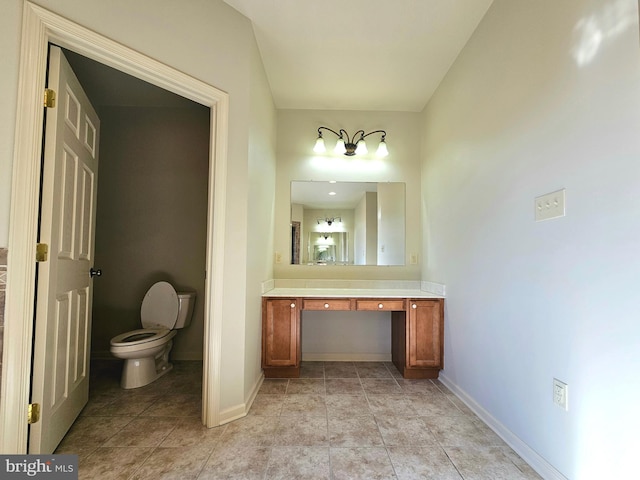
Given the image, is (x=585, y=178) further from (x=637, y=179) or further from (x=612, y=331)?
(x=612, y=331)

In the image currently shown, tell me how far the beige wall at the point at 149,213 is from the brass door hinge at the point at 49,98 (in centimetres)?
169

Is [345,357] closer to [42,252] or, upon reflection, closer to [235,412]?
[235,412]

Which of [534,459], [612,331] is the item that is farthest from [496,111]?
[534,459]

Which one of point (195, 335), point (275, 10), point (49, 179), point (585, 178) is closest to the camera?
point (585, 178)

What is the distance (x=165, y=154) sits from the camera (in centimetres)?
309

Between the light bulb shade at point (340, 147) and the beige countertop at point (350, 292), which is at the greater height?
the light bulb shade at point (340, 147)

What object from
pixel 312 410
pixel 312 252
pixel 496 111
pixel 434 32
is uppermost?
pixel 434 32

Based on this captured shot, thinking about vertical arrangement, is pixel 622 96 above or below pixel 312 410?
above

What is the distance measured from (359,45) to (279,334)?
241 cm

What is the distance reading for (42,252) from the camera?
4.42 feet

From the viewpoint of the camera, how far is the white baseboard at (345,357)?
3092mm

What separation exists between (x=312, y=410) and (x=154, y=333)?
154 cm

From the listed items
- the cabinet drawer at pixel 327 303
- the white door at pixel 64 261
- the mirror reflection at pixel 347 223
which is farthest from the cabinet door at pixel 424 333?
the white door at pixel 64 261

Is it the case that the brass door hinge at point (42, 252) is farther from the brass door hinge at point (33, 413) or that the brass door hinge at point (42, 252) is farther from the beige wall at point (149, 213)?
the beige wall at point (149, 213)
